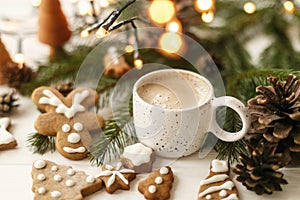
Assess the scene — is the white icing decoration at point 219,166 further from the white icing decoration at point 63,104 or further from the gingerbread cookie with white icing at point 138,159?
the white icing decoration at point 63,104

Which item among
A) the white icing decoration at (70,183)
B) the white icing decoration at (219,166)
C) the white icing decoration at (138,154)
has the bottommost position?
the white icing decoration at (70,183)

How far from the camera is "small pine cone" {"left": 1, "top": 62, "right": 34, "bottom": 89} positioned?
3.95 feet

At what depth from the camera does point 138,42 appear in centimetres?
117

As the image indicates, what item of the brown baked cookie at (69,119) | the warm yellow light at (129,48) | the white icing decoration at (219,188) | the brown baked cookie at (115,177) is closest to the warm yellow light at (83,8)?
the warm yellow light at (129,48)

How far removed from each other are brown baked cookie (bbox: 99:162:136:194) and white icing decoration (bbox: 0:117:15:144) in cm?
19

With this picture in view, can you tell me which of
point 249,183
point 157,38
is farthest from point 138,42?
point 249,183

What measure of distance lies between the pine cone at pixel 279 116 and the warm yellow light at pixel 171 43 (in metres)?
0.29

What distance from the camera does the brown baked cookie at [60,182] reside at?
92 centimetres

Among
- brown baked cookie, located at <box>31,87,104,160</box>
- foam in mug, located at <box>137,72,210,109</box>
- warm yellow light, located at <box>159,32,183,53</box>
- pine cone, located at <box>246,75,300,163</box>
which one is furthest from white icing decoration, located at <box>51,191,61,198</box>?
warm yellow light, located at <box>159,32,183,53</box>

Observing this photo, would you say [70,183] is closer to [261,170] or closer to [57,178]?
[57,178]

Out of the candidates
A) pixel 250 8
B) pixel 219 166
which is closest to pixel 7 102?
pixel 219 166

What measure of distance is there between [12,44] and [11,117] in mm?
277

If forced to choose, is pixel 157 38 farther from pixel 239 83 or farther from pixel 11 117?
pixel 11 117

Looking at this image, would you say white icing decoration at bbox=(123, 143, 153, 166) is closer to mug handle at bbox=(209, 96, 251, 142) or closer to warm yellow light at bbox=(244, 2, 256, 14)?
mug handle at bbox=(209, 96, 251, 142)
